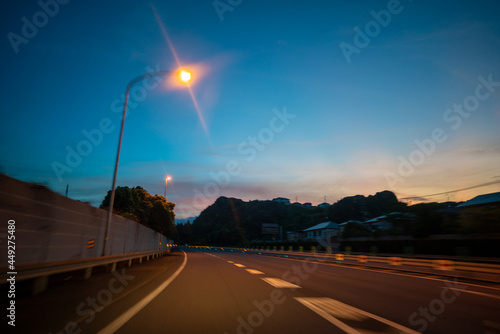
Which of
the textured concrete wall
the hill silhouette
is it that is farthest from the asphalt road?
the hill silhouette

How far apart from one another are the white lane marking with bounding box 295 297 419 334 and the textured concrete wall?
673 centimetres

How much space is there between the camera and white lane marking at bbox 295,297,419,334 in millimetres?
→ 4308

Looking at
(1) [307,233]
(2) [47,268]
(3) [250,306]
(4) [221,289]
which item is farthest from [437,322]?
(1) [307,233]

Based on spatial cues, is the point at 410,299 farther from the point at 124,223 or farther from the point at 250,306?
the point at 124,223

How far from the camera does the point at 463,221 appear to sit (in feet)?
108

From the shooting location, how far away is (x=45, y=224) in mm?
8570

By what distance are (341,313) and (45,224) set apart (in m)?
8.06

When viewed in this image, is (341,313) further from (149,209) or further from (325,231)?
(325,231)

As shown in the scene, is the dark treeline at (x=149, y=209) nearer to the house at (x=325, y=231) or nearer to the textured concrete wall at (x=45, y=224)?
the textured concrete wall at (x=45, y=224)

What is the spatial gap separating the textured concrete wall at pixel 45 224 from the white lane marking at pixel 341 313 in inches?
265

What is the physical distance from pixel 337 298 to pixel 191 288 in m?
3.91

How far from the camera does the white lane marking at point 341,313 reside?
14.1 feet
